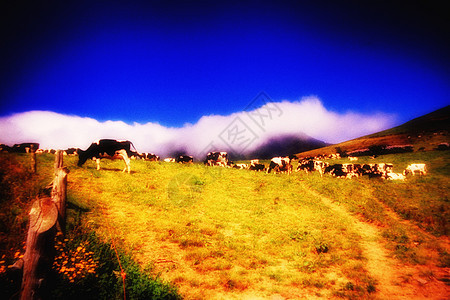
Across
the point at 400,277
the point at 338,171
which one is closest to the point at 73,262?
the point at 400,277

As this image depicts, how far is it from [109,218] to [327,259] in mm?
8853

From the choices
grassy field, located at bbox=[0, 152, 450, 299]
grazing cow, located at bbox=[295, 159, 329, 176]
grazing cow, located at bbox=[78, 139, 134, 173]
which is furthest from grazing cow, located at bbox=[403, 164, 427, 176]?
grazing cow, located at bbox=[78, 139, 134, 173]

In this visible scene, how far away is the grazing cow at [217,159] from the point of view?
34.4 m

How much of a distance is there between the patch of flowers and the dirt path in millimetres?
7192

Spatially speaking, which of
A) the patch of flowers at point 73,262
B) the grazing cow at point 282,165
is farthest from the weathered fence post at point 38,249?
the grazing cow at point 282,165

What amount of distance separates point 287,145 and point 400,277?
133894 millimetres

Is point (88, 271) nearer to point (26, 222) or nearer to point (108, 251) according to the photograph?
point (108, 251)

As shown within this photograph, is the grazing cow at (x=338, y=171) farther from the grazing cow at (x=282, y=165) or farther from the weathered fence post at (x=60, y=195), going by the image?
the weathered fence post at (x=60, y=195)

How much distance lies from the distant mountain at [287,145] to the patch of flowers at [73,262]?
11288 cm

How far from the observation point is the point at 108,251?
5.51m

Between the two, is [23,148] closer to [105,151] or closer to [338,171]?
[105,151]

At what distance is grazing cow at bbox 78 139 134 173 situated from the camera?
1608 centimetres

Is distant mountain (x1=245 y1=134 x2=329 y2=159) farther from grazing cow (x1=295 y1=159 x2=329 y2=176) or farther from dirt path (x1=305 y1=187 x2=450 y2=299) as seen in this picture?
dirt path (x1=305 y1=187 x2=450 y2=299)

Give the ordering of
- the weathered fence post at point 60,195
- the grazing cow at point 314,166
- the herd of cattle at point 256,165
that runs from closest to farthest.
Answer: the weathered fence post at point 60,195
the herd of cattle at point 256,165
the grazing cow at point 314,166
